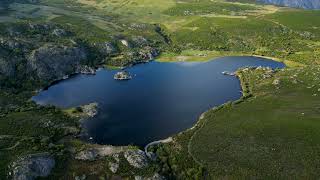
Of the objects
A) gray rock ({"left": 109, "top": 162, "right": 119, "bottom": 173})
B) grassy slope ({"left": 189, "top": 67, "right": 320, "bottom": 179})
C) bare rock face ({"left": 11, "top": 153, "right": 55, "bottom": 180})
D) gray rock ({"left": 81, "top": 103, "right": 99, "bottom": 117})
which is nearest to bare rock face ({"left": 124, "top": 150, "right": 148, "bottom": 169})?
gray rock ({"left": 109, "top": 162, "right": 119, "bottom": 173})

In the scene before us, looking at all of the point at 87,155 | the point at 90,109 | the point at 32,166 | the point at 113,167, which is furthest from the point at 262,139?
the point at 32,166

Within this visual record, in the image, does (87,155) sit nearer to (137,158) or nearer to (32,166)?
(137,158)

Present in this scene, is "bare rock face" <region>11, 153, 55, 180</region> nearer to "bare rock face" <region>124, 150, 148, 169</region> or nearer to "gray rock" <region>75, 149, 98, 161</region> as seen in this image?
"gray rock" <region>75, 149, 98, 161</region>

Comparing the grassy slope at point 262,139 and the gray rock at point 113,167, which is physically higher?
the grassy slope at point 262,139

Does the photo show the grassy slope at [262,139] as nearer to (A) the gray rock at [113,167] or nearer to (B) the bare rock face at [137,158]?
(B) the bare rock face at [137,158]

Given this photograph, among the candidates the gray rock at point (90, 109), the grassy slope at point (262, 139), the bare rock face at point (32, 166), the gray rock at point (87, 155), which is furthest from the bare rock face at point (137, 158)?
the gray rock at point (90, 109)

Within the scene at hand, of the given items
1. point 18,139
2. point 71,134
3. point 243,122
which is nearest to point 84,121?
point 71,134
